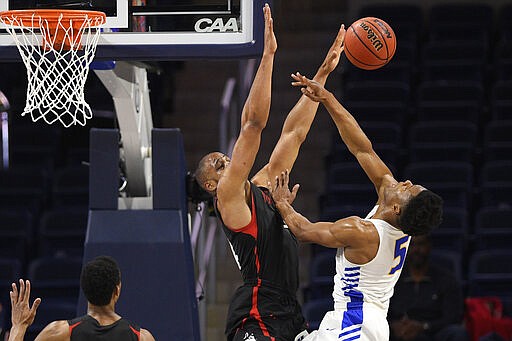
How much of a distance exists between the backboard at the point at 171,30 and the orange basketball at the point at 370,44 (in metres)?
0.47

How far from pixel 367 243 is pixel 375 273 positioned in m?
0.16

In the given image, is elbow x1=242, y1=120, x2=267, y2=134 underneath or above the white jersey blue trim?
above

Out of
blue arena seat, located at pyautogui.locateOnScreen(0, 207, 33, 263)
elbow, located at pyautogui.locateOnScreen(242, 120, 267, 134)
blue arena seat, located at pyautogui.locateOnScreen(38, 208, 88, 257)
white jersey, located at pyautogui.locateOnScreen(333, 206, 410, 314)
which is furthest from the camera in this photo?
blue arena seat, located at pyautogui.locateOnScreen(38, 208, 88, 257)

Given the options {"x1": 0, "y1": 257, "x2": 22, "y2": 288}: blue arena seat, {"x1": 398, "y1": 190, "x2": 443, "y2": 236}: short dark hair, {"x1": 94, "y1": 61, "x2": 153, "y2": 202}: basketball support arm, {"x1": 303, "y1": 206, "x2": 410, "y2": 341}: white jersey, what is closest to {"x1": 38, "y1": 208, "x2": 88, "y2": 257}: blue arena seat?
{"x1": 0, "y1": 257, "x2": 22, "y2": 288}: blue arena seat

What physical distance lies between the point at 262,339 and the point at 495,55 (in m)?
6.68

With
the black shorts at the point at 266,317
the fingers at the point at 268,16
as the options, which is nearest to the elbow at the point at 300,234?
the black shorts at the point at 266,317

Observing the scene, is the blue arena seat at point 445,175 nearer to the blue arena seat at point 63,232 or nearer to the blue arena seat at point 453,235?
the blue arena seat at point 453,235

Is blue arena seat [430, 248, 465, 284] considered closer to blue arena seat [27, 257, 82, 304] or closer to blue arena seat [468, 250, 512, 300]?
blue arena seat [468, 250, 512, 300]

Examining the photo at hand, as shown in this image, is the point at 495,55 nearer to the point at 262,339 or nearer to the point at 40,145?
the point at 40,145

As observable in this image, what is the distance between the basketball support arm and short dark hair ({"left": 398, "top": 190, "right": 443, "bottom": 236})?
1.81 m

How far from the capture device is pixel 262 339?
4.97 metres

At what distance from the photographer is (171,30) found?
17.4 ft

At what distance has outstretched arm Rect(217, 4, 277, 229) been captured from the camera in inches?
193

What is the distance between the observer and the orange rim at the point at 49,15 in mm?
5090
